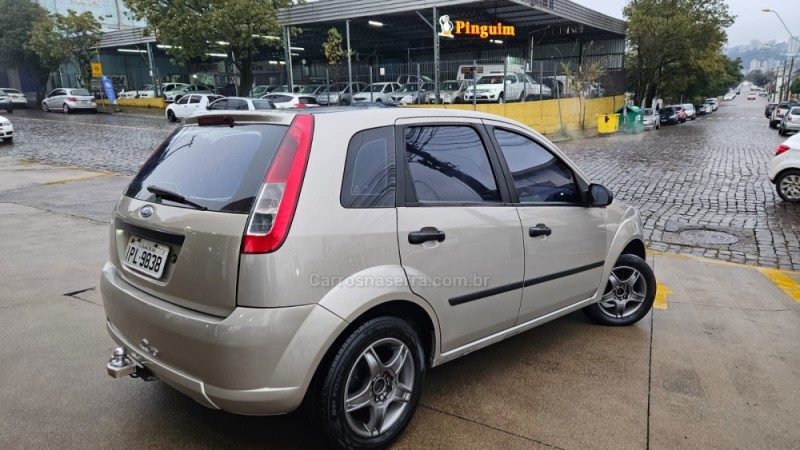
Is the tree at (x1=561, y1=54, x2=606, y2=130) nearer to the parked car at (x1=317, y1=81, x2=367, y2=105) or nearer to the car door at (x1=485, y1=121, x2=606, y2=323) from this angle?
the parked car at (x1=317, y1=81, x2=367, y2=105)

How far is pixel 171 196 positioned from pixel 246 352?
0.89 metres

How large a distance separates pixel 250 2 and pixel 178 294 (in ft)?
92.2

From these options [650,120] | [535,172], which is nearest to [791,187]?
[535,172]

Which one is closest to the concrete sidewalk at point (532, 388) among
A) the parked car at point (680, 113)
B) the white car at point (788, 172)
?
the white car at point (788, 172)

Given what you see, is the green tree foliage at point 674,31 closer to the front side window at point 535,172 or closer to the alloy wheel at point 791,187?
the alloy wheel at point 791,187

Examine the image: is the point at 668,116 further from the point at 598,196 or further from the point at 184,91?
the point at 598,196

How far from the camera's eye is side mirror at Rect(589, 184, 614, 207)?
3555 millimetres

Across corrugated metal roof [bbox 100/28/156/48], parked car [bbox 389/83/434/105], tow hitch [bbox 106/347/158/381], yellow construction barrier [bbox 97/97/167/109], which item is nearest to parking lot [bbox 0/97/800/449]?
tow hitch [bbox 106/347/158/381]

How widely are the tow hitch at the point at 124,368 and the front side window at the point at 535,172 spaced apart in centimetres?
222

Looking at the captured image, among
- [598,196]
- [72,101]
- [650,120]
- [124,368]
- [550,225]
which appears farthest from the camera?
[72,101]

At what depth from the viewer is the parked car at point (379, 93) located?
25688 mm

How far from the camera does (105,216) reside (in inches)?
298

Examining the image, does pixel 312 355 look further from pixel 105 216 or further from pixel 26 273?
pixel 105 216

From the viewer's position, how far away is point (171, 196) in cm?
253
